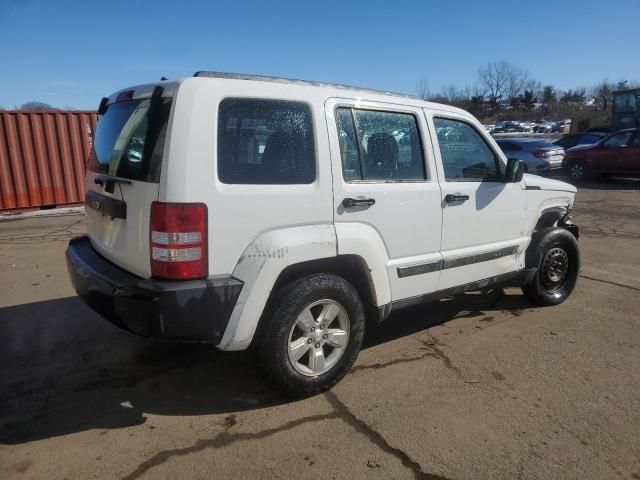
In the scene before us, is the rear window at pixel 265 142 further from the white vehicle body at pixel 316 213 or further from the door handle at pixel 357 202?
the door handle at pixel 357 202

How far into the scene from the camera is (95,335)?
4242 mm

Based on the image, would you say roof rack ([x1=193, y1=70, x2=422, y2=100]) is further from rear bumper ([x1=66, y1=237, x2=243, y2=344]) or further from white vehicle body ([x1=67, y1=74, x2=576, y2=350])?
rear bumper ([x1=66, y1=237, x2=243, y2=344])

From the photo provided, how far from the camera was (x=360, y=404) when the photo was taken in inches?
125

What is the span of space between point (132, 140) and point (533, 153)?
15.4 meters

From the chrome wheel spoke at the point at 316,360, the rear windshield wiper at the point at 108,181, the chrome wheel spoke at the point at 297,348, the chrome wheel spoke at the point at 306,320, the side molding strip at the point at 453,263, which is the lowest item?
the chrome wheel spoke at the point at 316,360

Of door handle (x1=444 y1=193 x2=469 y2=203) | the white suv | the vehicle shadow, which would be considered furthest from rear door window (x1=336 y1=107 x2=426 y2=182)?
the vehicle shadow

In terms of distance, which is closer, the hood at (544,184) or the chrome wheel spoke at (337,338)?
the chrome wheel spoke at (337,338)

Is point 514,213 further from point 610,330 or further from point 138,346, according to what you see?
point 138,346

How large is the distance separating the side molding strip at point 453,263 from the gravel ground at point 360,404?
2.21ft

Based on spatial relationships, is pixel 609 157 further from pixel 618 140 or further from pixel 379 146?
pixel 379 146

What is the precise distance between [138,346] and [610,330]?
13.1 ft

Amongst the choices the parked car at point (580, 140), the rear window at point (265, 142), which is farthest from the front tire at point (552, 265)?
the parked car at point (580, 140)

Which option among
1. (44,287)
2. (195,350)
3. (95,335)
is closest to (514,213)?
(195,350)

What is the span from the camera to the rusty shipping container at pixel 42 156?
1048cm
